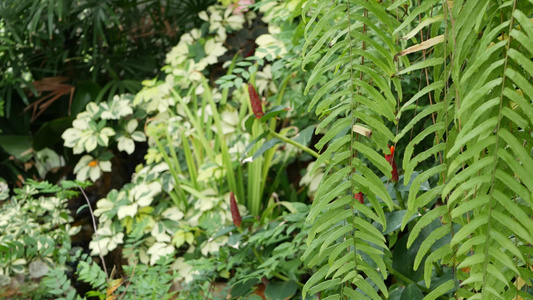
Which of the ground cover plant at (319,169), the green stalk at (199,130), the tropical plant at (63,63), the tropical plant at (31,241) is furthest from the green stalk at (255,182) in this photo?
the tropical plant at (63,63)

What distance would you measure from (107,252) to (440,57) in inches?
68.9

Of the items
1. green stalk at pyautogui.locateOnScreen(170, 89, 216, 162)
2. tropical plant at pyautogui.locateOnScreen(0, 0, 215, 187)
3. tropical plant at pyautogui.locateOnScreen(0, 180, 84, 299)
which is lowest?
tropical plant at pyautogui.locateOnScreen(0, 180, 84, 299)

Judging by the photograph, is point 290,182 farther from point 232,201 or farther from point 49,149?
point 49,149

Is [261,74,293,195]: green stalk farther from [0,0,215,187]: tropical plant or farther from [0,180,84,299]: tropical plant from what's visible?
[0,0,215,187]: tropical plant

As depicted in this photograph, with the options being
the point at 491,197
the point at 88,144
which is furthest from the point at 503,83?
the point at 88,144

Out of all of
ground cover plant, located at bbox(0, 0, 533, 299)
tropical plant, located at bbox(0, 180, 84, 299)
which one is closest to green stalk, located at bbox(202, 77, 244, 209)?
ground cover plant, located at bbox(0, 0, 533, 299)

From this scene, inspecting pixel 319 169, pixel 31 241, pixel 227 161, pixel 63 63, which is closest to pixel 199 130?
pixel 227 161

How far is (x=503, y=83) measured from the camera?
452mm

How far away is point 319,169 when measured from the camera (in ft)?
6.43

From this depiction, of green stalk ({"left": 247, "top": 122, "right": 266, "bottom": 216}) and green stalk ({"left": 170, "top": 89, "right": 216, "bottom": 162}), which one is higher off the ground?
green stalk ({"left": 170, "top": 89, "right": 216, "bottom": 162})

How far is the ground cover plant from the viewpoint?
1.57 feet

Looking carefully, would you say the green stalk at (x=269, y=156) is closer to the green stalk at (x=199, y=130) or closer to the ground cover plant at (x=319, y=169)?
the ground cover plant at (x=319, y=169)

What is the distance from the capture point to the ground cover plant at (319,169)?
18.8 inches

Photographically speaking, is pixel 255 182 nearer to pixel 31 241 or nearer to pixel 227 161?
pixel 227 161
